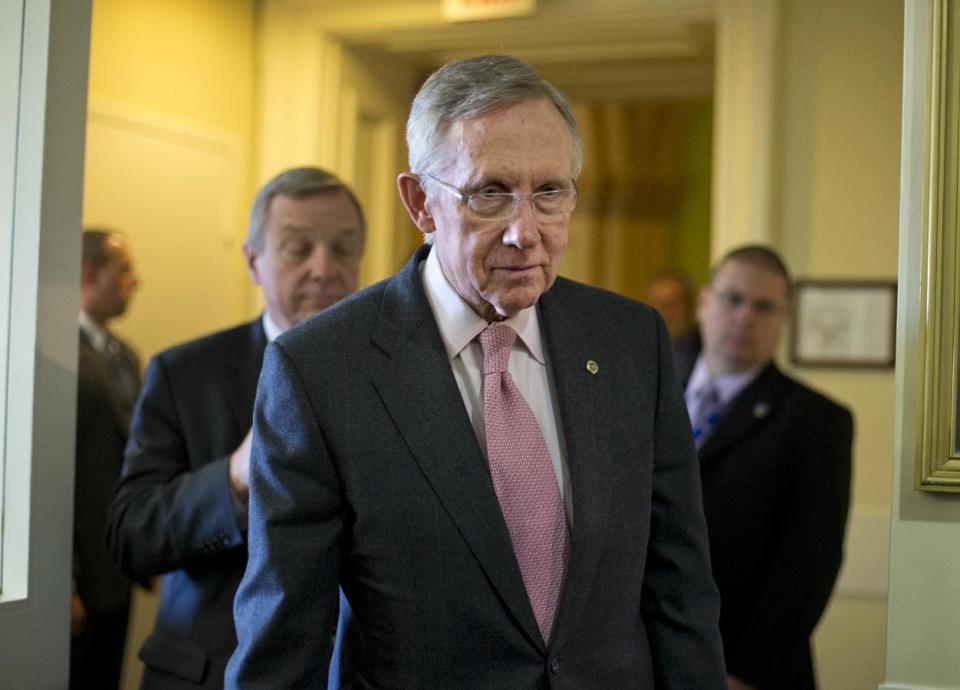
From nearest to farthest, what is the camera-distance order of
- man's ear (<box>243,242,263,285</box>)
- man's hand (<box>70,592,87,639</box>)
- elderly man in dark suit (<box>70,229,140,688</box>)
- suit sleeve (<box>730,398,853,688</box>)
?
man's ear (<box>243,242,263,285</box>)
suit sleeve (<box>730,398,853,688</box>)
man's hand (<box>70,592,87,639</box>)
elderly man in dark suit (<box>70,229,140,688</box>)

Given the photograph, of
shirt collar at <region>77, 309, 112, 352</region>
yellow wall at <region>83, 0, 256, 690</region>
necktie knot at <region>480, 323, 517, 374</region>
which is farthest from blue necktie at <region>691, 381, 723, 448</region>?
yellow wall at <region>83, 0, 256, 690</region>

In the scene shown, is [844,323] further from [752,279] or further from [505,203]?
[505,203]

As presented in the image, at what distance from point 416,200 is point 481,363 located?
26 centimetres

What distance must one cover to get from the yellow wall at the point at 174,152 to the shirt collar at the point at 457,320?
10.3 ft

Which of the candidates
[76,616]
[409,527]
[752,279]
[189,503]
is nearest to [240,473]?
[189,503]

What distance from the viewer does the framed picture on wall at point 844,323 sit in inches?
178

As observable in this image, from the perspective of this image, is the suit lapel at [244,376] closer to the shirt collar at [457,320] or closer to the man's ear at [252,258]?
the man's ear at [252,258]

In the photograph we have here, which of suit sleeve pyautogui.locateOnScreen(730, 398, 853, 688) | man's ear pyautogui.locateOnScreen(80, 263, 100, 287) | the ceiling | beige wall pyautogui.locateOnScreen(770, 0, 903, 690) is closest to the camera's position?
suit sleeve pyautogui.locateOnScreen(730, 398, 853, 688)

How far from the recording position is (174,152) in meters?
4.92

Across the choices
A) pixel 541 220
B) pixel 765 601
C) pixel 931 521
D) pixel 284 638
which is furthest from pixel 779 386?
pixel 284 638

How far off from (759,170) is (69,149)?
3.08m

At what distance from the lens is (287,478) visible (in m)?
1.55

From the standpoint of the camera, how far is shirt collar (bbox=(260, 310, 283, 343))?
2355 mm

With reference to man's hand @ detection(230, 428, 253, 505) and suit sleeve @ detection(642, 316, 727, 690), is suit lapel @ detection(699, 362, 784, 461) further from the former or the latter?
man's hand @ detection(230, 428, 253, 505)
